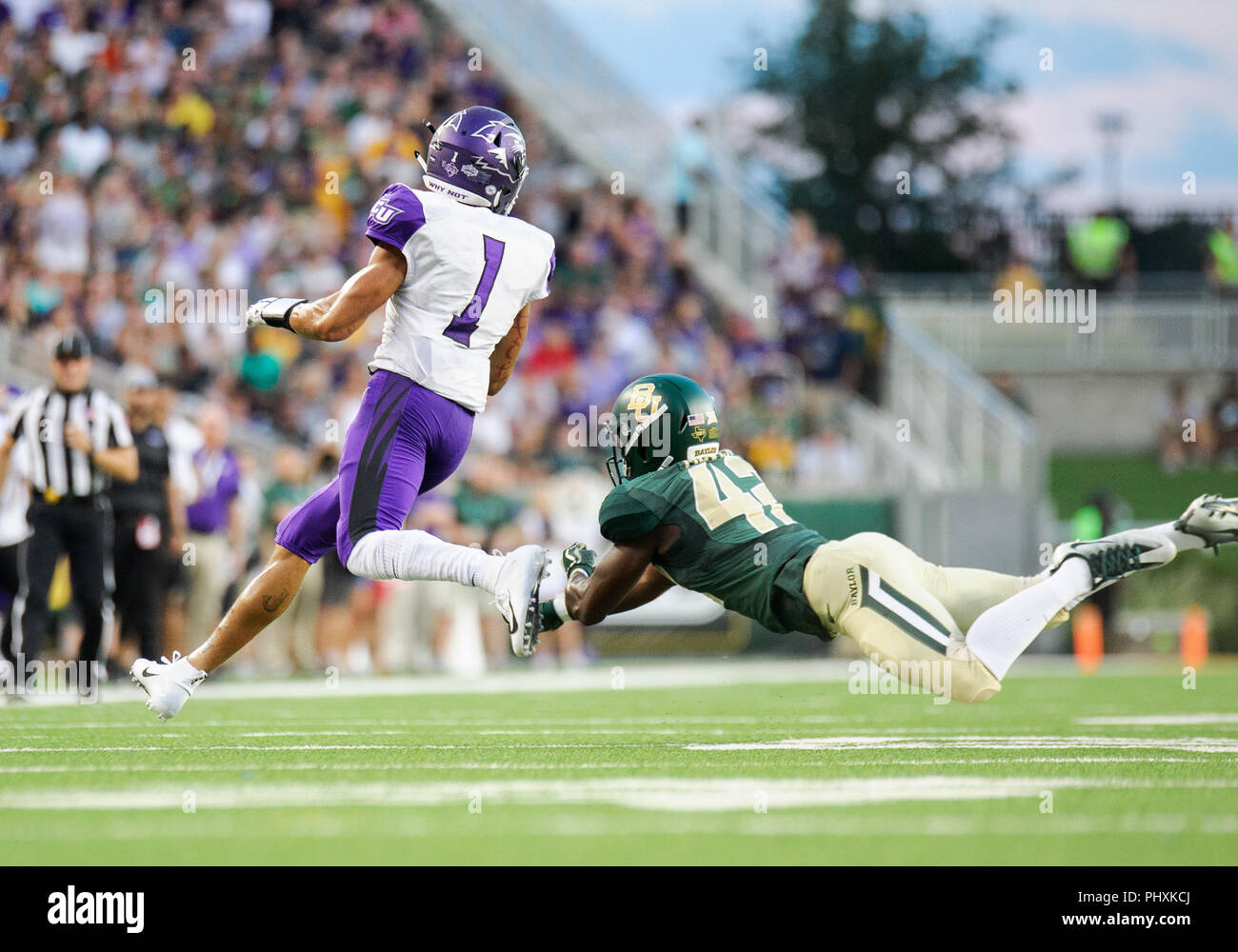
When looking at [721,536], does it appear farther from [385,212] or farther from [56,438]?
[56,438]

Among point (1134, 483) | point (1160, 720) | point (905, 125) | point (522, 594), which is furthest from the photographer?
point (905, 125)

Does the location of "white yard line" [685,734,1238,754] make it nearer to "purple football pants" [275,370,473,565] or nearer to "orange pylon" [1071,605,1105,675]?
"purple football pants" [275,370,473,565]

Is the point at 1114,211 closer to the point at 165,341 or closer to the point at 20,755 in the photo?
the point at 165,341

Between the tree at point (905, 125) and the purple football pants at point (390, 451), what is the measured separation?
112ft

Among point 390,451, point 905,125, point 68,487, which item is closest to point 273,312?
point 390,451

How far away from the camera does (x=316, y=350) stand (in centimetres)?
1631

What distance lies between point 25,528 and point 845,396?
31.0 feet

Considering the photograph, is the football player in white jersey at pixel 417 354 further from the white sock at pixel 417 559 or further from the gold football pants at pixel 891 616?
the gold football pants at pixel 891 616

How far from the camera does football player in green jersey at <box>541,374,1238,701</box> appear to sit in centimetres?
A: 582

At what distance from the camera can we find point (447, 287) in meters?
6.33

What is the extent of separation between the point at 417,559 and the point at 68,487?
442 centimetres

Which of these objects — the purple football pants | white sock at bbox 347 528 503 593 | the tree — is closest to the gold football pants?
white sock at bbox 347 528 503 593

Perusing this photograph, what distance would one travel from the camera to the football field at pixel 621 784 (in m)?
3.91

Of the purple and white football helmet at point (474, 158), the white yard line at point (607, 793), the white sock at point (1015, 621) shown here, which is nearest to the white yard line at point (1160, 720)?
A: the white sock at point (1015, 621)
